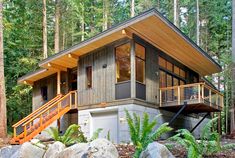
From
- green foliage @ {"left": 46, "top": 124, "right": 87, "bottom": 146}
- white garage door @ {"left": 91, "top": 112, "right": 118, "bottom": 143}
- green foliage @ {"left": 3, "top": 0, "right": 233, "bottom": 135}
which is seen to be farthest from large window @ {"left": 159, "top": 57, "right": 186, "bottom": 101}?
green foliage @ {"left": 46, "top": 124, "right": 87, "bottom": 146}

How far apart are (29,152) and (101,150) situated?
2922 millimetres

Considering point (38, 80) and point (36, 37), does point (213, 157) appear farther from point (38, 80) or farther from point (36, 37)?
point (36, 37)

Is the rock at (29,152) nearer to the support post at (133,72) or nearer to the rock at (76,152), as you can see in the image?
the rock at (76,152)

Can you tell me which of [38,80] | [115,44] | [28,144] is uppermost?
[115,44]

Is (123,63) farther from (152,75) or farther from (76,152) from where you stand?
(76,152)

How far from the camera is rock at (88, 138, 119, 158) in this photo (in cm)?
600

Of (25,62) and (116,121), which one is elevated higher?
(25,62)

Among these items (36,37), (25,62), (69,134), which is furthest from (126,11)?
(69,134)

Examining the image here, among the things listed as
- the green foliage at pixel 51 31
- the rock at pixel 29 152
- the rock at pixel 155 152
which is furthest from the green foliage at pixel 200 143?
the green foliage at pixel 51 31

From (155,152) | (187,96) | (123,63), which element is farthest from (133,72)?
(155,152)

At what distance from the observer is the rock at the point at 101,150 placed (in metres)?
6.00

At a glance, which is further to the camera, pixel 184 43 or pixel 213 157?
pixel 184 43

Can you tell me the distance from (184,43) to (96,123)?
210 inches

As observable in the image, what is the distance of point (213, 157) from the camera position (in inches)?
253
